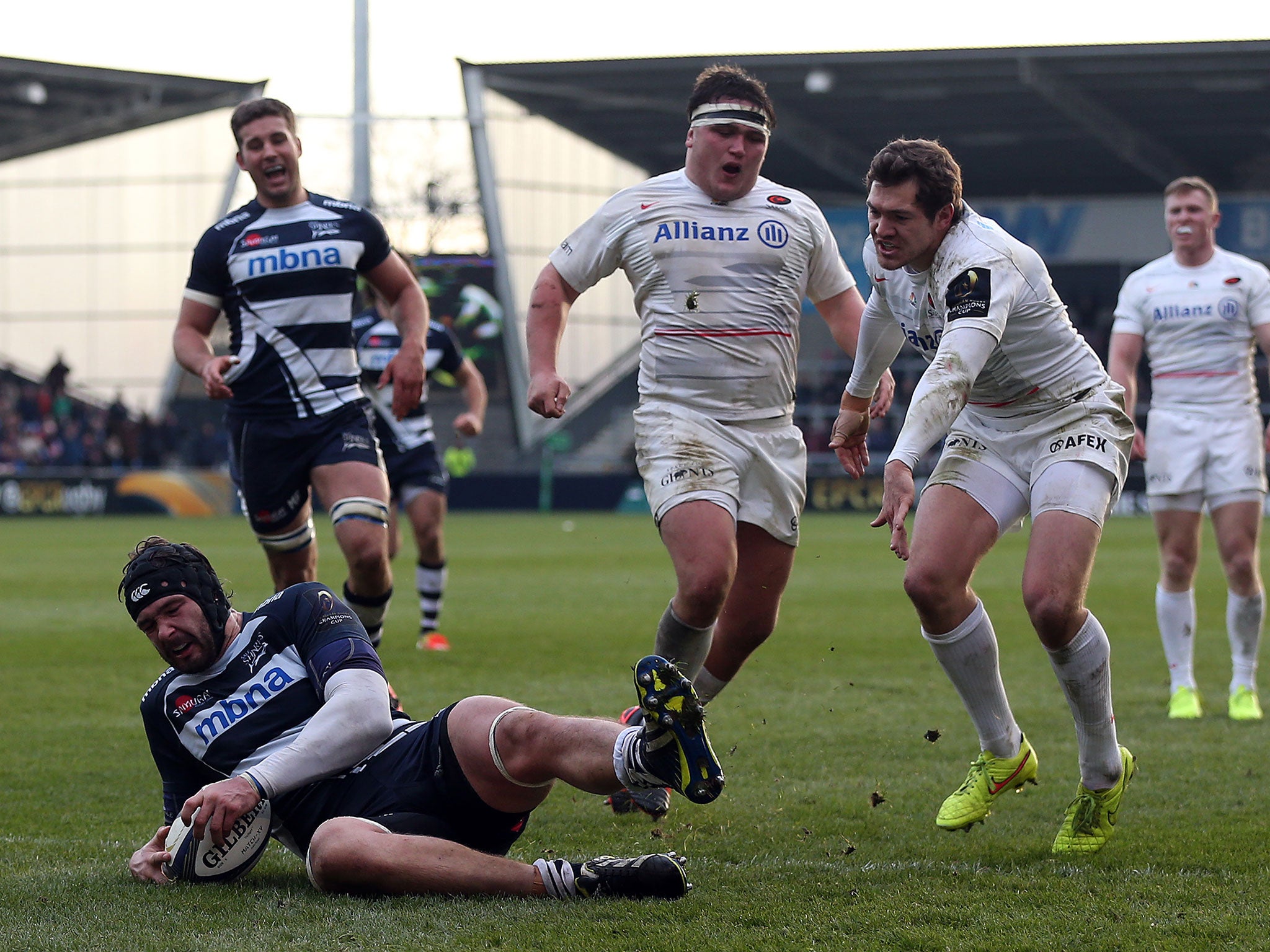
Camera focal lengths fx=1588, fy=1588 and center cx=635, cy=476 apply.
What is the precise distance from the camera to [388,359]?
1113 centimetres

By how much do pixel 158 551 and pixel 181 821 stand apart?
731 mm

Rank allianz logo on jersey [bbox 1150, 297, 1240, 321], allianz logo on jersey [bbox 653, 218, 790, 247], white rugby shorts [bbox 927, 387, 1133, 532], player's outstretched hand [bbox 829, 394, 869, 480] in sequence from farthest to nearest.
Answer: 1. allianz logo on jersey [bbox 1150, 297, 1240, 321]
2. allianz logo on jersey [bbox 653, 218, 790, 247]
3. player's outstretched hand [bbox 829, 394, 869, 480]
4. white rugby shorts [bbox 927, 387, 1133, 532]

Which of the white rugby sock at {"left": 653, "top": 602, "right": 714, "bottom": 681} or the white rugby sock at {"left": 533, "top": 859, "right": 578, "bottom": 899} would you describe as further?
the white rugby sock at {"left": 653, "top": 602, "right": 714, "bottom": 681}

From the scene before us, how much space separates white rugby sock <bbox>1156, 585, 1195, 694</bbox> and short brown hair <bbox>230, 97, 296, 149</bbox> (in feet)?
15.6

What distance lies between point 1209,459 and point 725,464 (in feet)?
11.2

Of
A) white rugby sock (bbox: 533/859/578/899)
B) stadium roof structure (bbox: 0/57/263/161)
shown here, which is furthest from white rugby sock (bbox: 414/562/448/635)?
stadium roof structure (bbox: 0/57/263/161)

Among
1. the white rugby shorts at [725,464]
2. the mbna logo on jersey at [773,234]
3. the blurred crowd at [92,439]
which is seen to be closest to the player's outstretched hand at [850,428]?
the white rugby shorts at [725,464]

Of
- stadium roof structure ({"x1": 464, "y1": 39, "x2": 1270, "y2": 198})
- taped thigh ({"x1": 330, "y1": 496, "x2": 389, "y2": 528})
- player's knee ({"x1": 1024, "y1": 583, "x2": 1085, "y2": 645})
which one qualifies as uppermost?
stadium roof structure ({"x1": 464, "y1": 39, "x2": 1270, "y2": 198})

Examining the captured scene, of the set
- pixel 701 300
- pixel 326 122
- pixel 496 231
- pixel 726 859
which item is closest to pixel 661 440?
pixel 701 300

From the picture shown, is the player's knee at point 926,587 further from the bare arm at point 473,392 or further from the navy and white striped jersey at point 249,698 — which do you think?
the bare arm at point 473,392

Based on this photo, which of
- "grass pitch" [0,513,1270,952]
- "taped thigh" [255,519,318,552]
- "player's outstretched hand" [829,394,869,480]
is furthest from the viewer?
"taped thigh" [255,519,318,552]

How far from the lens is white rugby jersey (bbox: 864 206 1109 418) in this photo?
4.75 metres

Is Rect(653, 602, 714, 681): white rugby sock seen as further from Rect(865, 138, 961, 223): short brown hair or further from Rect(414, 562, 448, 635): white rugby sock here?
Rect(414, 562, 448, 635): white rugby sock

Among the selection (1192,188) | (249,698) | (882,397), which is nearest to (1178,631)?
(1192,188)
